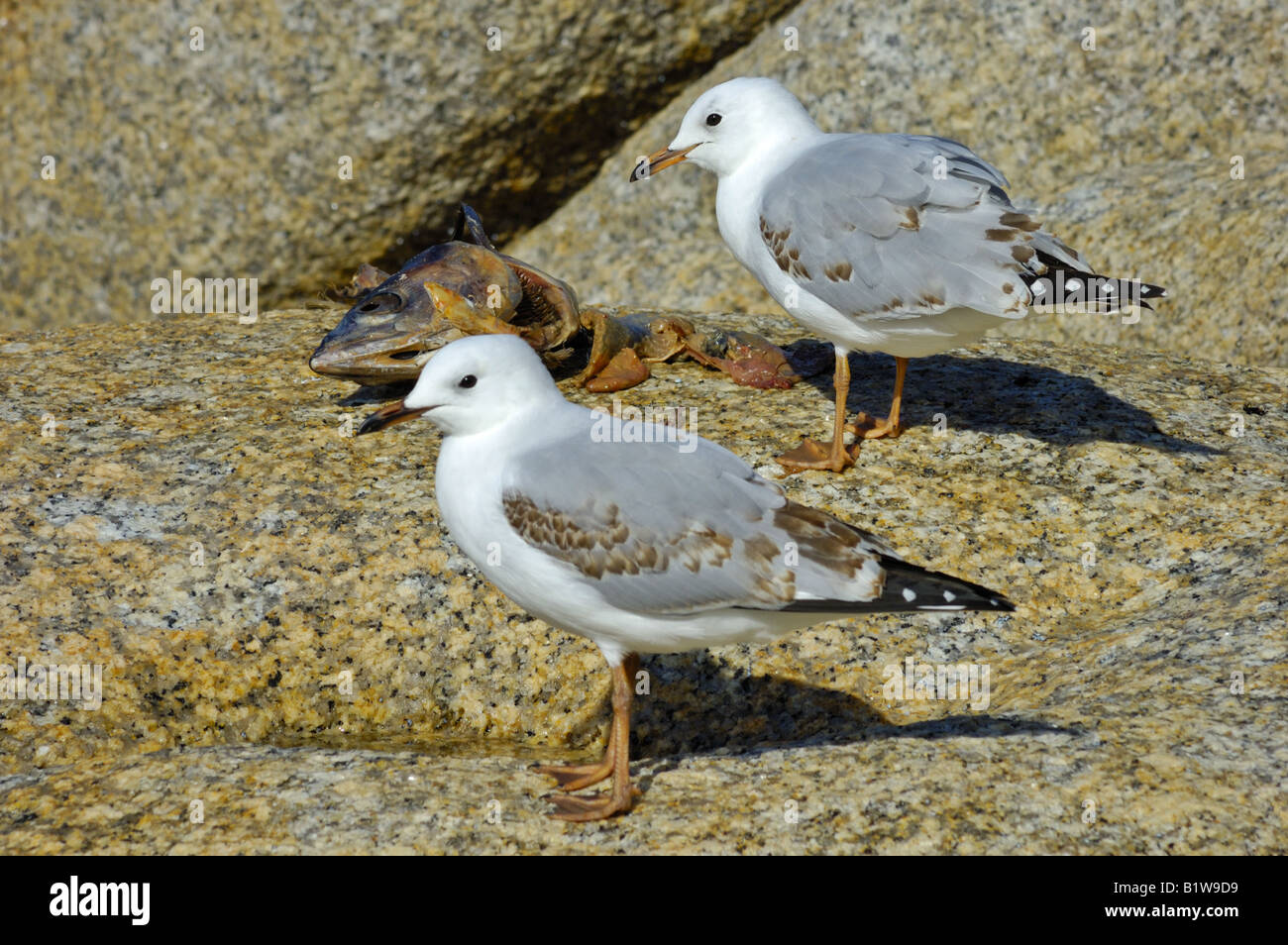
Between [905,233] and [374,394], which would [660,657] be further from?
[374,394]

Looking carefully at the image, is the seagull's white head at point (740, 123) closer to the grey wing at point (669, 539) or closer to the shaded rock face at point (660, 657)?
the shaded rock face at point (660, 657)

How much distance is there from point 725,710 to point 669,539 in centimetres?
135

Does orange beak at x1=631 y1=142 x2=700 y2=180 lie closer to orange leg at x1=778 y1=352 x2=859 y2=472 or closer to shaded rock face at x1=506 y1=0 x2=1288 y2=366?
orange leg at x1=778 y1=352 x2=859 y2=472

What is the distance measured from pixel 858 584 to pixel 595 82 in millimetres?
7107

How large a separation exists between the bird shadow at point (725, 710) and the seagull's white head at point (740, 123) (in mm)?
2989

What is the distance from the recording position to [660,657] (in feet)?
19.4

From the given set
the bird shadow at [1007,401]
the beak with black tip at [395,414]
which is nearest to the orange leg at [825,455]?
the bird shadow at [1007,401]

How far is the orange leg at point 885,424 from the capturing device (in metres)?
7.07

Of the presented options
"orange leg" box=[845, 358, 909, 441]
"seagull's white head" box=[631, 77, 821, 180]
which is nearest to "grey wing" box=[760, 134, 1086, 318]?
"seagull's white head" box=[631, 77, 821, 180]

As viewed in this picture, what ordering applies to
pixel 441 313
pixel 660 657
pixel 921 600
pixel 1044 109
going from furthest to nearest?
pixel 1044 109 < pixel 441 313 < pixel 660 657 < pixel 921 600

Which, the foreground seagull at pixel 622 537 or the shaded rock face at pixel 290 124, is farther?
the shaded rock face at pixel 290 124

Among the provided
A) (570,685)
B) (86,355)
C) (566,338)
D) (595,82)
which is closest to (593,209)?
(595,82)

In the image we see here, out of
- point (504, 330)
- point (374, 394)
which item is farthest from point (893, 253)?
point (374, 394)

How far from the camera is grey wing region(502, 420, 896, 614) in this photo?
15.2ft
